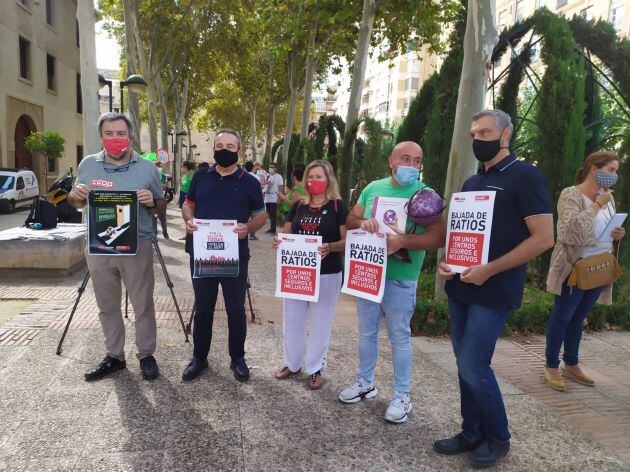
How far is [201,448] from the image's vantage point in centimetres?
309

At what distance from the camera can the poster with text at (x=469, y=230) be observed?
9.17 feet

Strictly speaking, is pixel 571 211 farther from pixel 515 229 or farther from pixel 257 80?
pixel 257 80

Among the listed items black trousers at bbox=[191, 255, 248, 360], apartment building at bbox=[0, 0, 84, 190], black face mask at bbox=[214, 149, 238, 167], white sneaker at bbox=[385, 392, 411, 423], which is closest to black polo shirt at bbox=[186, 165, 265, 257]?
black face mask at bbox=[214, 149, 238, 167]

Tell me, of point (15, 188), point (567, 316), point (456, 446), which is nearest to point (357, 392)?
point (456, 446)

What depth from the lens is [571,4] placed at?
118 feet

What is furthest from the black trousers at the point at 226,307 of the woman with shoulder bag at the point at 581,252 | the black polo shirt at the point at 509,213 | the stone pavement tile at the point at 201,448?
the woman with shoulder bag at the point at 581,252

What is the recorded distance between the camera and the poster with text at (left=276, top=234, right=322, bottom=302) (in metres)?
3.81

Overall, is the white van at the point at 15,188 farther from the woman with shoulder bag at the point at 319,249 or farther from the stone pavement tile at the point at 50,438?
the woman with shoulder bag at the point at 319,249

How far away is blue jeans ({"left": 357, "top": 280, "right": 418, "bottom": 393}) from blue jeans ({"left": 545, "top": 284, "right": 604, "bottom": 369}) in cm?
156

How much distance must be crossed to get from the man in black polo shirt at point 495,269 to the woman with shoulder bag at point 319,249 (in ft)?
3.60

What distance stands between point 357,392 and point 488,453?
3.51 ft

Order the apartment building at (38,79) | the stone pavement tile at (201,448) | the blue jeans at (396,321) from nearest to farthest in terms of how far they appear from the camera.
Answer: the stone pavement tile at (201,448), the blue jeans at (396,321), the apartment building at (38,79)

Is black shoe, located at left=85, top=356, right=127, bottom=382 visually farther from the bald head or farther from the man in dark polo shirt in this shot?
the bald head

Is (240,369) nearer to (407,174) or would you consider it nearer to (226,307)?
(226,307)
